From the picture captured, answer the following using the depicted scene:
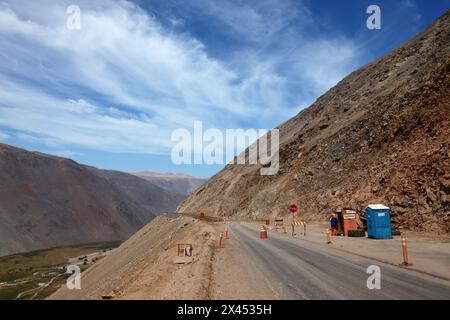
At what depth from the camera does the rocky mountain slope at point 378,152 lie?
91.3ft

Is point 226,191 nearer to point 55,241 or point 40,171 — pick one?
point 55,241

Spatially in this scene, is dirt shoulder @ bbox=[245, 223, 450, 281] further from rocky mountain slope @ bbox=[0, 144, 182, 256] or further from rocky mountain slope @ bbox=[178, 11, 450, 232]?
rocky mountain slope @ bbox=[0, 144, 182, 256]

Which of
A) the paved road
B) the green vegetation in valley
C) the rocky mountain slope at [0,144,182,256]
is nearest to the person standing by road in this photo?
the paved road

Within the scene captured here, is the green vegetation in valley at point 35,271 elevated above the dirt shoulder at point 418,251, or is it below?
below

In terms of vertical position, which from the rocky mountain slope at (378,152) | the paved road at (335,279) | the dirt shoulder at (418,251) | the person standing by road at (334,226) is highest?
the rocky mountain slope at (378,152)

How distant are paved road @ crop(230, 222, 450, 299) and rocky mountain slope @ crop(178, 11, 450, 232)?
12.6 meters

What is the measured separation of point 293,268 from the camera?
13.5 meters

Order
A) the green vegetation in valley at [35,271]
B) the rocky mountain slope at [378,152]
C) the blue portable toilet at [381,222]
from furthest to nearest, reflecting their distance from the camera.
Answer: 1. the green vegetation in valley at [35,271]
2. the rocky mountain slope at [378,152]
3. the blue portable toilet at [381,222]

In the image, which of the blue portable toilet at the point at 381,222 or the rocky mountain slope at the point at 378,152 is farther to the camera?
the rocky mountain slope at the point at 378,152

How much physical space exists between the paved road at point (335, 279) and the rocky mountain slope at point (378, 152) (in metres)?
12.6

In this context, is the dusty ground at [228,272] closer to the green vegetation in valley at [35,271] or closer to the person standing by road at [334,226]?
the person standing by road at [334,226]

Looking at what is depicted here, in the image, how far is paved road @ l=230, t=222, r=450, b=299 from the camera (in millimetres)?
9344

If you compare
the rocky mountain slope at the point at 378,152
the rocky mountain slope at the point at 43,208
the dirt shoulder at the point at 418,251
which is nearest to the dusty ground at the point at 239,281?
the dirt shoulder at the point at 418,251
